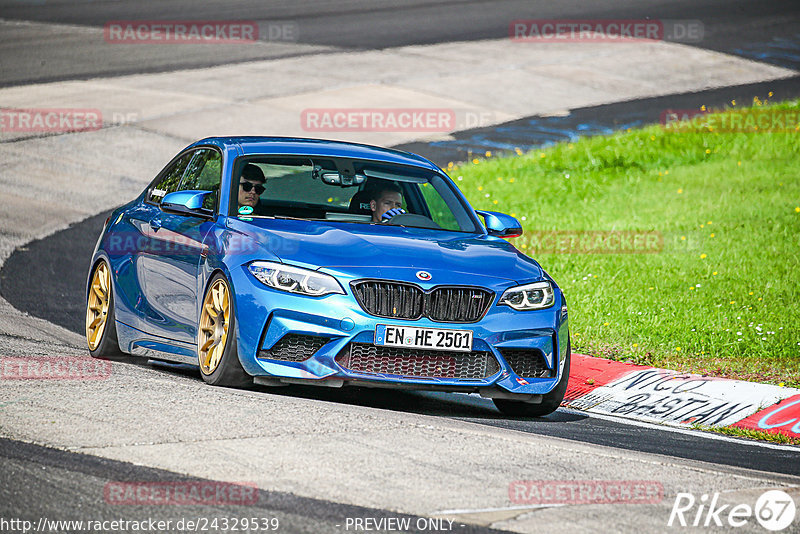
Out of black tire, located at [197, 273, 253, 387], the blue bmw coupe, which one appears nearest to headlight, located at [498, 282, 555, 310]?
the blue bmw coupe

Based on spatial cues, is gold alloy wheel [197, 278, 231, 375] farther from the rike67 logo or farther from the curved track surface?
the rike67 logo

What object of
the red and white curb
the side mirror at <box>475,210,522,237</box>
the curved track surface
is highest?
the side mirror at <box>475,210,522,237</box>

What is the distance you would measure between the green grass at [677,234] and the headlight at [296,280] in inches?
152

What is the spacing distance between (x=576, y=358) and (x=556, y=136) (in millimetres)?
11971

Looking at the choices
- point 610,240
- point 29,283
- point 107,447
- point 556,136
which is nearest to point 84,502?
point 107,447

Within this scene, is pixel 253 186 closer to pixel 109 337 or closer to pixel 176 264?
Result: pixel 176 264

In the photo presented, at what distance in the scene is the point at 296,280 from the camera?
704cm

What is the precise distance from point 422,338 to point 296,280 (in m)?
0.78

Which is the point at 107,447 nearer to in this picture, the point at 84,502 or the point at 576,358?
the point at 84,502

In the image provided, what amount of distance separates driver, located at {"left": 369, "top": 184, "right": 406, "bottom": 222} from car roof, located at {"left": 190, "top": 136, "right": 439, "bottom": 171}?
322mm

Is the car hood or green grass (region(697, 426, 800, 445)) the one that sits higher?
the car hood

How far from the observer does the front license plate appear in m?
6.98

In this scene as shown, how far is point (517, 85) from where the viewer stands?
82.9 ft

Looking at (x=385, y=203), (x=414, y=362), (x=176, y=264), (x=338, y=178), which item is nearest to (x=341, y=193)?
(x=338, y=178)
